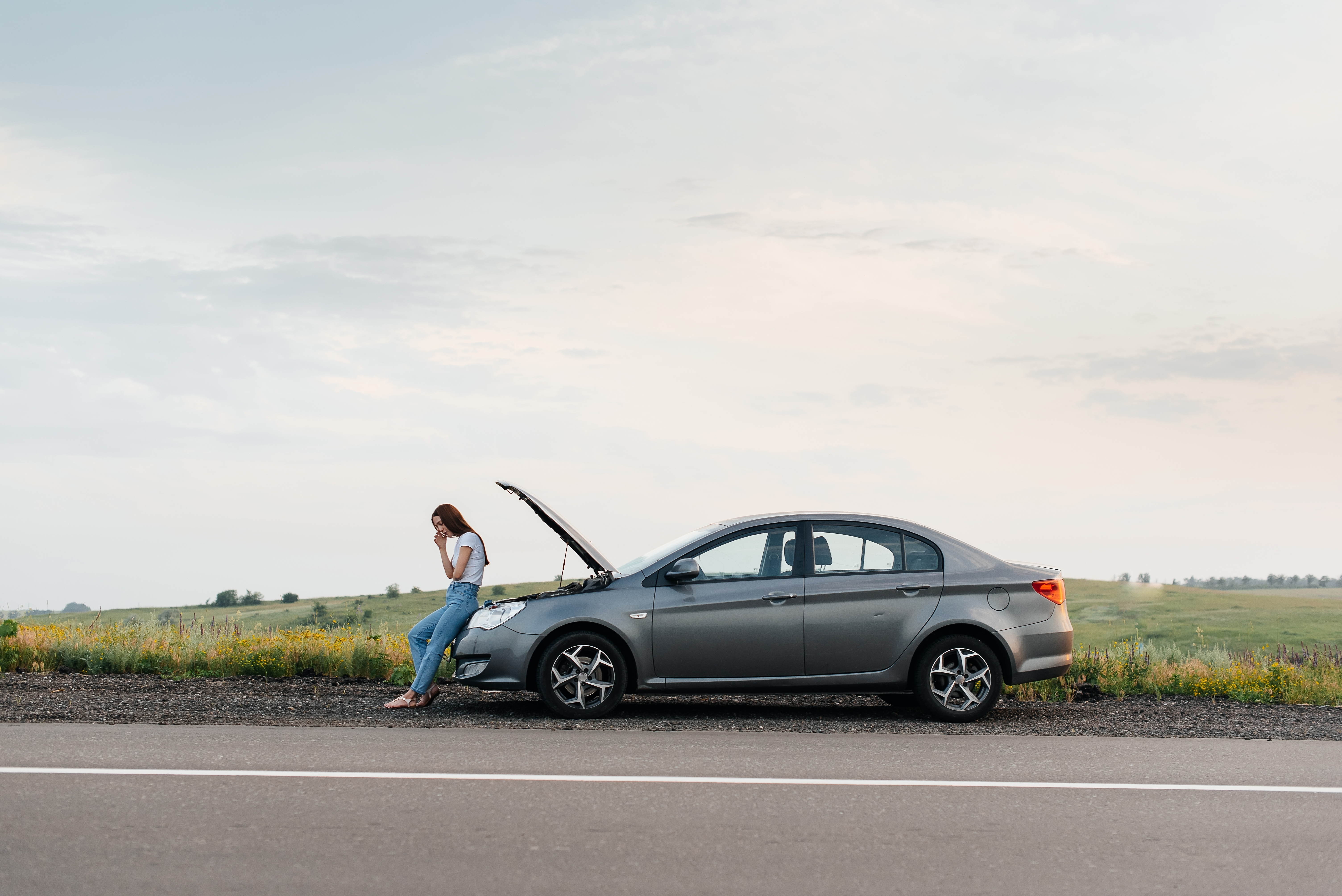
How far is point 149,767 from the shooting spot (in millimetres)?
7832

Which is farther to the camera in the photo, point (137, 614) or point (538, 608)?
point (137, 614)

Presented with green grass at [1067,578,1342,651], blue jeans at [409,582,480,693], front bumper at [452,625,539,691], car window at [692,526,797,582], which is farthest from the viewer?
green grass at [1067,578,1342,651]

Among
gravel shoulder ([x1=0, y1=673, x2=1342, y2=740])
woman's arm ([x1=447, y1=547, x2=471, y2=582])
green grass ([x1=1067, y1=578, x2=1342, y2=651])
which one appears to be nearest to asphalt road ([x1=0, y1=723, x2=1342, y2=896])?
gravel shoulder ([x1=0, y1=673, x2=1342, y2=740])

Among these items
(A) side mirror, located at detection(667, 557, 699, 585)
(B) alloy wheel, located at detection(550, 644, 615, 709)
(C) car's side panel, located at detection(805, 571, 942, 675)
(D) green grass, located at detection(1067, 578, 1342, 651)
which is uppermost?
(A) side mirror, located at detection(667, 557, 699, 585)

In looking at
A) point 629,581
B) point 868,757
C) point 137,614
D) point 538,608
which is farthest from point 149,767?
point 137,614

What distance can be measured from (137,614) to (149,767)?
1336 centimetres

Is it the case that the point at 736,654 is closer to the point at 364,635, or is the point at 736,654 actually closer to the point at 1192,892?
the point at 1192,892

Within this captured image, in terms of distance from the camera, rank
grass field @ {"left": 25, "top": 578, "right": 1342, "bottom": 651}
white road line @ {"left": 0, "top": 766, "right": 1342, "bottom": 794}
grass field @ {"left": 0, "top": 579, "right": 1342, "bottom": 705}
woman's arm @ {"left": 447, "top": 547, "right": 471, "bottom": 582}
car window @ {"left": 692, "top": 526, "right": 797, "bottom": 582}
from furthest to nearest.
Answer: grass field @ {"left": 25, "top": 578, "right": 1342, "bottom": 651} < grass field @ {"left": 0, "top": 579, "right": 1342, "bottom": 705} < woman's arm @ {"left": 447, "top": 547, "right": 471, "bottom": 582} < car window @ {"left": 692, "top": 526, "right": 797, "bottom": 582} < white road line @ {"left": 0, "top": 766, "right": 1342, "bottom": 794}

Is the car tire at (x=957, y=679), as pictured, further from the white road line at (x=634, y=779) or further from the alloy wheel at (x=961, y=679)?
the white road line at (x=634, y=779)

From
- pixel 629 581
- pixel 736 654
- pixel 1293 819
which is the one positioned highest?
pixel 629 581

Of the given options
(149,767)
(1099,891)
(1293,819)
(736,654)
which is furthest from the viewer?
(736,654)

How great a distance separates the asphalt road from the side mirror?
5.76 feet

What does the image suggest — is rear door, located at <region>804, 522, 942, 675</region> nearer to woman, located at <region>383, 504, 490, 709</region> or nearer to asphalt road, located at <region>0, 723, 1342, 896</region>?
asphalt road, located at <region>0, 723, 1342, 896</region>

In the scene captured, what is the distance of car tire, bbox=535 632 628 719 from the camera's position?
410 inches
